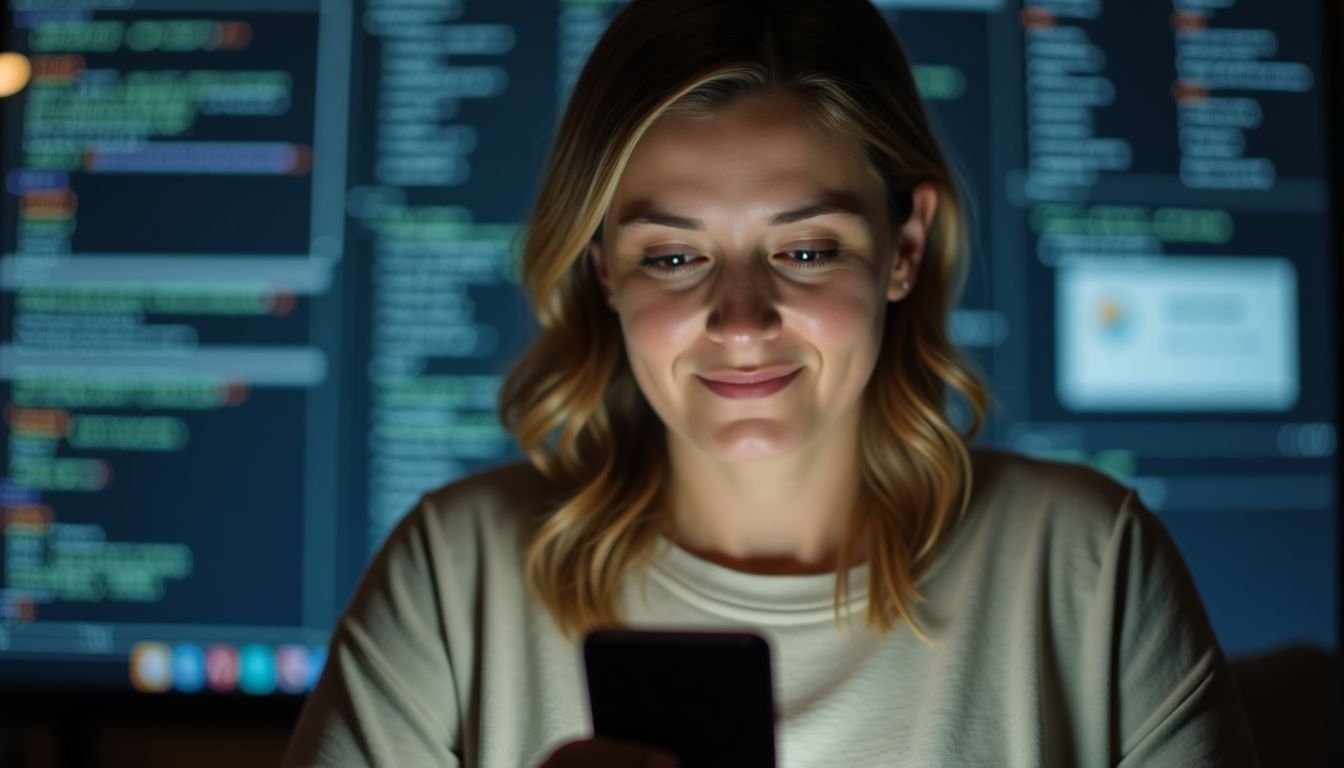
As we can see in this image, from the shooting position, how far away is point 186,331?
1.43m

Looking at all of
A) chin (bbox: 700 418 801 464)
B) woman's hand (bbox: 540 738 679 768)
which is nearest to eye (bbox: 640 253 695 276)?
chin (bbox: 700 418 801 464)

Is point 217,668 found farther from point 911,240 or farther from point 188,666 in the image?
point 911,240

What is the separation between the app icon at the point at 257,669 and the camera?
142cm

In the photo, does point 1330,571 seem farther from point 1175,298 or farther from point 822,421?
point 822,421

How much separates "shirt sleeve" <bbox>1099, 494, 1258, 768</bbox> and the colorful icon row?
0.94m

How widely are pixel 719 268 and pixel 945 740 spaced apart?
15.8 inches

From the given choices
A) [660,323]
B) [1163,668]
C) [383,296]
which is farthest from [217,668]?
[1163,668]

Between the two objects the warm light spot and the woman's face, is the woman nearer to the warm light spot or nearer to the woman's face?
the woman's face

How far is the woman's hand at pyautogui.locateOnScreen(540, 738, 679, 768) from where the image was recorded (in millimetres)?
641

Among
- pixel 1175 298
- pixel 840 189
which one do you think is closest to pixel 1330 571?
pixel 1175 298

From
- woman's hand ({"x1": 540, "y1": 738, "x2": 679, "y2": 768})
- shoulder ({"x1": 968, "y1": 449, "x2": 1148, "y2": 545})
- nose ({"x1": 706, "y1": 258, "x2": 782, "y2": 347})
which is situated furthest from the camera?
shoulder ({"x1": 968, "y1": 449, "x2": 1148, "y2": 545})

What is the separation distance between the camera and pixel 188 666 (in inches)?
55.8

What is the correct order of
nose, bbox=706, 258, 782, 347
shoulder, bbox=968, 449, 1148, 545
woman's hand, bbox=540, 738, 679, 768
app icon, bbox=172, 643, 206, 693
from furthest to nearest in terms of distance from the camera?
app icon, bbox=172, 643, 206, 693 → shoulder, bbox=968, 449, 1148, 545 → nose, bbox=706, 258, 782, 347 → woman's hand, bbox=540, 738, 679, 768

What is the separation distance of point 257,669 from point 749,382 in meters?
0.85
